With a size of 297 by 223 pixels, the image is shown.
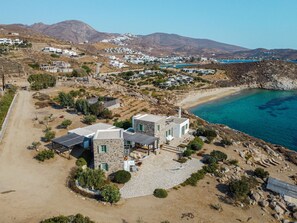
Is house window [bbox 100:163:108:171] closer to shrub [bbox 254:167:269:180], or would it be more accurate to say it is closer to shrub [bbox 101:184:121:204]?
shrub [bbox 101:184:121:204]

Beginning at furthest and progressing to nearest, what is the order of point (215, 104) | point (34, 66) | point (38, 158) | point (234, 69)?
point (234, 69) → point (34, 66) → point (215, 104) → point (38, 158)

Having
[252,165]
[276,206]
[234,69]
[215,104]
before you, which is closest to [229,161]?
[252,165]

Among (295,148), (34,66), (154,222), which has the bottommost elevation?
(295,148)

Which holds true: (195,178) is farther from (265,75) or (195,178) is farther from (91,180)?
(265,75)

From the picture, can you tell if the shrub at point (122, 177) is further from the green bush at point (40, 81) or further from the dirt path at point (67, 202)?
the green bush at point (40, 81)

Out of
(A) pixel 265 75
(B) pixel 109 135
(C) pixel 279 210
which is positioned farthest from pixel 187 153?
(A) pixel 265 75

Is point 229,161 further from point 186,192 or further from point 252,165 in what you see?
point 186,192
